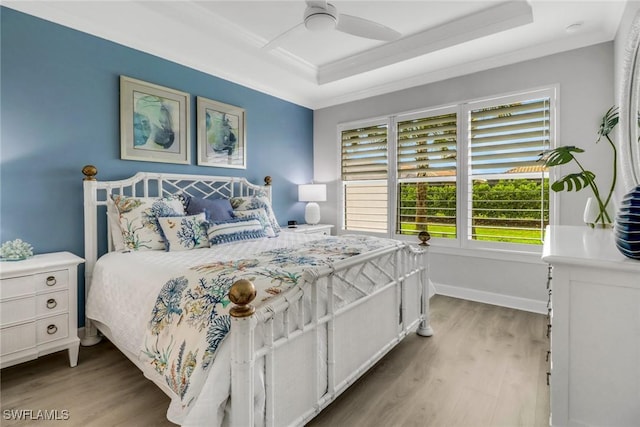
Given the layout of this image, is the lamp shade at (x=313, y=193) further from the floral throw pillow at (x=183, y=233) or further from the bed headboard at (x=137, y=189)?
the floral throw pillow at (x=183, y=233)

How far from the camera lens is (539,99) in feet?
10.4

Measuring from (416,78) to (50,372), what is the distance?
4.41 meters

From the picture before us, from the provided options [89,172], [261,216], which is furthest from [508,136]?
[89,172]

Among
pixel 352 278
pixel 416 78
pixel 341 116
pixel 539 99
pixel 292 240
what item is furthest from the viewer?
pixel 341 116

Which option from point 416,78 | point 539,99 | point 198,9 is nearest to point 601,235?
point 539,99

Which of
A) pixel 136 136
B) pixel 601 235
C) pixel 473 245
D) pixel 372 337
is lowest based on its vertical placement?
pixel 372 337

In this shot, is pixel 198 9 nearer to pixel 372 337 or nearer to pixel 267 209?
pixel 267 209

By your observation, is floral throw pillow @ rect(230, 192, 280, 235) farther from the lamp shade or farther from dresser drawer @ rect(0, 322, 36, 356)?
dresser drawer @ rect(0, 322, 36, 356)

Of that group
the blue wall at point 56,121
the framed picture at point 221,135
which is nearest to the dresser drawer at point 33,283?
the blue wall at point 56,121

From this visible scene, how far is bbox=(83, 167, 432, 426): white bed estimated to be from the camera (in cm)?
115

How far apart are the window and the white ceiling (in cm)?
53

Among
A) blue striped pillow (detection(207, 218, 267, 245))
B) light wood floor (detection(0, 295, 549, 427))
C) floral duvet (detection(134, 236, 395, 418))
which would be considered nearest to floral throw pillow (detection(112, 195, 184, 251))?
blue striped pillow (detection(207, 218, 267, 245))

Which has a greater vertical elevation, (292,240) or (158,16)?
(158,16)

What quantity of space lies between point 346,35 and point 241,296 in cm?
301
